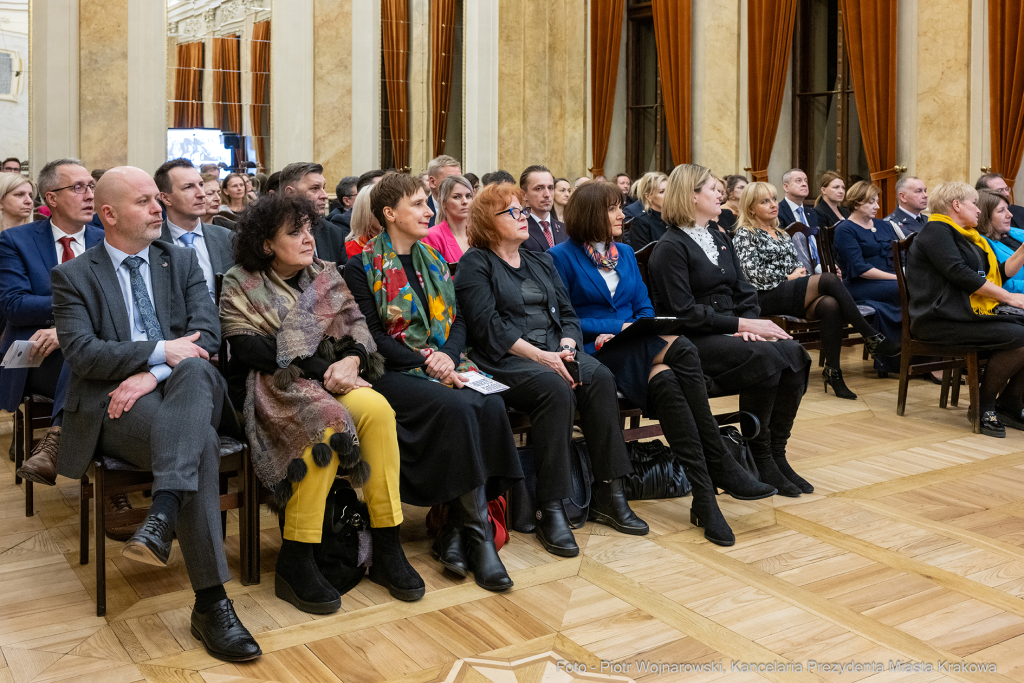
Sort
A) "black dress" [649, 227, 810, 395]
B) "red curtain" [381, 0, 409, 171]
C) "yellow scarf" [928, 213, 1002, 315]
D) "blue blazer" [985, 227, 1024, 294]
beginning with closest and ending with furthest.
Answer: "black dress" [649, 227, 810, 395] → "yellow scarf" [928, 213, 1002, 315] → "blue blazer" [985, 227, 1024, 294] → "red curtain" [381, 0, 409, 171]

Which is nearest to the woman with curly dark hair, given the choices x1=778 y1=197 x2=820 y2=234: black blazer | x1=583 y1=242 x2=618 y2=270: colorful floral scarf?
x1=583 y1=242 x2=618 y2=270: colorful floral scarf

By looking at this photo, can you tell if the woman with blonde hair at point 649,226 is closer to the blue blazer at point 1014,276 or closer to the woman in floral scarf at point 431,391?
the blue blazer at point 1014,276

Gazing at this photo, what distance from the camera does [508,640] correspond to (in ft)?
8.75

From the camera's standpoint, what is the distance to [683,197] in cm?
417

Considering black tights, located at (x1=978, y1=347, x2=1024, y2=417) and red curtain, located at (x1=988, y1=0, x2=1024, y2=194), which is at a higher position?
red curtain, located at (x1=988, y1=0, x2=1024, y2=194)

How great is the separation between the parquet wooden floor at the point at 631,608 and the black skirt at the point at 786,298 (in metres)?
2.33

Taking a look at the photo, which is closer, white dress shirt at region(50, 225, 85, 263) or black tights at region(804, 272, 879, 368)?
white dress shirt at region(50, 225, 85, 263)

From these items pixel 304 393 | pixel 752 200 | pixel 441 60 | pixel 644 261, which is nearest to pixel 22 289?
pixel 304 393

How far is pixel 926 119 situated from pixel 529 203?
480 centimetres

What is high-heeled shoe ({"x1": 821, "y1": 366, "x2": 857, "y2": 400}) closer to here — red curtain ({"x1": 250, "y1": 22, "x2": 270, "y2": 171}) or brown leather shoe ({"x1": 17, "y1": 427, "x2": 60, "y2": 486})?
brown leather shoe ({"x1": 17, "y1": 427, "x2": 60, "y2": 486})

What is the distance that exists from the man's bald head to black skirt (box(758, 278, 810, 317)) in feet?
14.0

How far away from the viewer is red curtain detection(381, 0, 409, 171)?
34.5 ft

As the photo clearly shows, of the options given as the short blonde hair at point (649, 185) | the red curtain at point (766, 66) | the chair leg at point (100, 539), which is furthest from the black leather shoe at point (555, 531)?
the red curtain at point (766, 66)

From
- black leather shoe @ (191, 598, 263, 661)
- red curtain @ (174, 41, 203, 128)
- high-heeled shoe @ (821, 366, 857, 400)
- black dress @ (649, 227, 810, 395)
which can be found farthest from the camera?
red curtain @ (174, 41, 203, 128)
